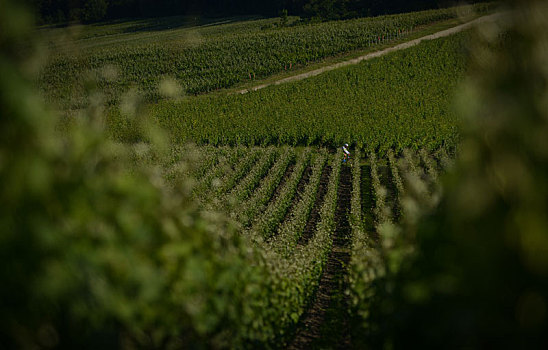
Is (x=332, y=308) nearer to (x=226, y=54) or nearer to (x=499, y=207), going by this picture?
(x=499, y=207)

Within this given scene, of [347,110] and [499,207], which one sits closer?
[499,207]

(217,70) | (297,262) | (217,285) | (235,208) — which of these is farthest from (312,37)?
(217,285)

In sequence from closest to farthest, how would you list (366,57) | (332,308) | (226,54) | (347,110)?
(332,308), (347,110), (366,57), (226,54)

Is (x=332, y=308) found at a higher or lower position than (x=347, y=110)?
lower

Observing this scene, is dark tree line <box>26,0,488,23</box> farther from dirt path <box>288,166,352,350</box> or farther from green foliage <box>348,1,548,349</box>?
green foliage <box>348,1,548,349</box>

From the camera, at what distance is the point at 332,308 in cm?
974

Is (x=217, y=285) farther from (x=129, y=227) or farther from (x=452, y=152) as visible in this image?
(x=452, y=152)

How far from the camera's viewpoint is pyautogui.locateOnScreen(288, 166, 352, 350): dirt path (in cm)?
730

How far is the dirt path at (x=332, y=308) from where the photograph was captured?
24.0 feet

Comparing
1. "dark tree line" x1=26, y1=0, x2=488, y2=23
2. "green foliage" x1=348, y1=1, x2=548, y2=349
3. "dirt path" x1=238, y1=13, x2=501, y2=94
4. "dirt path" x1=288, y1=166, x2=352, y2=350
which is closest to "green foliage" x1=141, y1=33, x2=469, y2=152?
"dirt path" x1=238, y1=13, x2=501, y2=94

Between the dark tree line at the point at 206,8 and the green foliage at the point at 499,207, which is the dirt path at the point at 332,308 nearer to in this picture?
the green foliage at the point at 499,207

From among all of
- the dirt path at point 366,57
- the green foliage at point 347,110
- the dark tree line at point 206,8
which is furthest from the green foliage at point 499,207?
the dark tree line at point 206,8

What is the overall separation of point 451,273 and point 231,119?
31.5m

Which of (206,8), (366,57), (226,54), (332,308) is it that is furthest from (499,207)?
(206,8)
